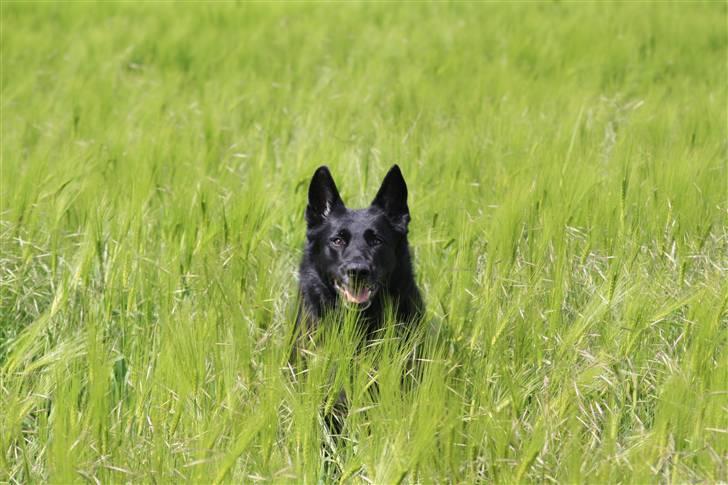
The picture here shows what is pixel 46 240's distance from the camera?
12.9 feet

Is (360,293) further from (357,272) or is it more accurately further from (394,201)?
(394,201)

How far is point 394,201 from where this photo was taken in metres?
3.68

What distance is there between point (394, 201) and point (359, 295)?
1.67 feet

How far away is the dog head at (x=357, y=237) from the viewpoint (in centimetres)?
335

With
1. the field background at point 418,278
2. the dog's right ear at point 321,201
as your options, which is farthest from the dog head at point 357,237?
the field background at point 418,278

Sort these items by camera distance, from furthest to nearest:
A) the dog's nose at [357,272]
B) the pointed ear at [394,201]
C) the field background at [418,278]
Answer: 1. the pointed ear at [394,201]
2. the dog's nose at [357,272]
3. the field background at [418,278]

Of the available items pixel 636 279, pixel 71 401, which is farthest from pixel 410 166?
pixel 71 401

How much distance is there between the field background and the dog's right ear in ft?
0.71

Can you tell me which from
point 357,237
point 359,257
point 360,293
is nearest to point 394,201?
point 357,237

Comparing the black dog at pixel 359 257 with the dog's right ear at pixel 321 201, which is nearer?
the black dog at pixel 359 257

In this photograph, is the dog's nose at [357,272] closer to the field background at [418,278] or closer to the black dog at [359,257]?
the black dog at [359,257]

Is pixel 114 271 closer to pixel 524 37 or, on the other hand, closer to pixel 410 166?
pixel 410 166

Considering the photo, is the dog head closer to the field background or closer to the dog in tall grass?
the dog in tall grass

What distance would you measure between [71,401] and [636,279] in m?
1.99
